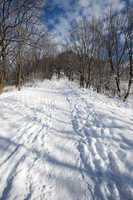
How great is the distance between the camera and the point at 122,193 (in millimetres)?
2824

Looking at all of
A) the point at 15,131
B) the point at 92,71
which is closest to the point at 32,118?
the point at 15,131

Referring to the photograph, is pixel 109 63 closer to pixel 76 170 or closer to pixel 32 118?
pixel 32 118

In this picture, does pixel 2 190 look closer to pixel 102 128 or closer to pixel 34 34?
pixel 102 128

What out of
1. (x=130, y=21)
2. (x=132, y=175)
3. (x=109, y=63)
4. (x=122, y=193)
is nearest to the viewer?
(x=122, y=193)

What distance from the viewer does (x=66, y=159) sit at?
3.87m

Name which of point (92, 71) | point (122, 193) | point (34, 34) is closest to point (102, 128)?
point (122, 193)

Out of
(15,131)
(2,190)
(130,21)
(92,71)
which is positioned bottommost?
(2,190)

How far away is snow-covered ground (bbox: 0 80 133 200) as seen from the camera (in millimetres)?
2904

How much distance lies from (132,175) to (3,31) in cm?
1266

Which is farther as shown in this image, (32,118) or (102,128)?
(32,118)

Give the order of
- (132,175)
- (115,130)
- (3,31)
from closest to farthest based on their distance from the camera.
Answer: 1. (132,175)
2. (115,130)
3. (3,31)

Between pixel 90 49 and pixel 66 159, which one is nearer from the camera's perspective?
pixel 66 159

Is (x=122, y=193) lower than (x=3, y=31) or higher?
lower

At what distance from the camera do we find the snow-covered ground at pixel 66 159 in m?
2.90
